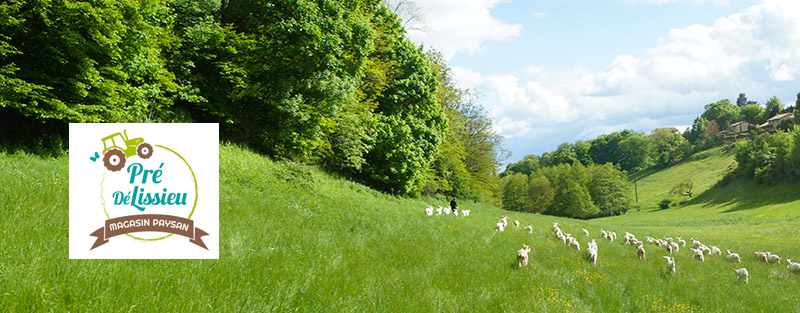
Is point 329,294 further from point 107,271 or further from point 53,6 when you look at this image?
point 53,6

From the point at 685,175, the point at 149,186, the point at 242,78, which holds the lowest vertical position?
the point at 685,175

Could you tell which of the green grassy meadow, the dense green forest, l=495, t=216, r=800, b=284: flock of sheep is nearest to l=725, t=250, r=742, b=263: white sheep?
l=495, t=216, r=800, b=284: flock of sheep

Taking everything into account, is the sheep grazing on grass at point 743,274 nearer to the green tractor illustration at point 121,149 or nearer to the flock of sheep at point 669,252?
the flock of sheep at point 669,252

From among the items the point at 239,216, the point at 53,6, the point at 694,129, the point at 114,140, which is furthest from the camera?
the point at 694,129

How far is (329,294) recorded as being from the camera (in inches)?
215

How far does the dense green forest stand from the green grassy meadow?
2189mm

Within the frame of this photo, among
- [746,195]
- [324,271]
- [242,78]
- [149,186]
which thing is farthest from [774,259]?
[746,195]

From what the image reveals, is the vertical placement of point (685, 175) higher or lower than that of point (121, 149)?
lower

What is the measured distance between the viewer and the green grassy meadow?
4020mm

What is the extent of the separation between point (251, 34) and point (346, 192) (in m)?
9.53

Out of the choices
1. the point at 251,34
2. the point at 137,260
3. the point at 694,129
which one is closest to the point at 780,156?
the point at 694,129

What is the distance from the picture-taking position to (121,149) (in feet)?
15.3

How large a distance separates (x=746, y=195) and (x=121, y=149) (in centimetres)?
9980

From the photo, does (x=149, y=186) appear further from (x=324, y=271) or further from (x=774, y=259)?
(x=774, y=259)
